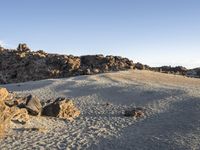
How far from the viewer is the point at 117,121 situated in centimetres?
2088

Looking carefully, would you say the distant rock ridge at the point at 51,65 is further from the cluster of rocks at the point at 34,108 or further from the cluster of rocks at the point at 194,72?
the cluster of rocks at the point at 34,108

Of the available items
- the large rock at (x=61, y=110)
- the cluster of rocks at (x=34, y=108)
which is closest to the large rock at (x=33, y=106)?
the cluster of rocks at (x=34, y=108)

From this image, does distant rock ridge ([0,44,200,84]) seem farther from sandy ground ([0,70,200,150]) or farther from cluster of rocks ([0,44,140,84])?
sandy ground ([0,70,200,150])

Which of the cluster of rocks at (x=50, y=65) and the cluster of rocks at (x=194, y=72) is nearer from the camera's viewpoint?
the cluster of rocks at (x=50, y=65)

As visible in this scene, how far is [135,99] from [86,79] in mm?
9528

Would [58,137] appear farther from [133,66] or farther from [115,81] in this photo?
[133,66]

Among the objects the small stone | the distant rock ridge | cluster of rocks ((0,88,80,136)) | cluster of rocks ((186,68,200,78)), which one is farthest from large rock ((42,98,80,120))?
cluster of rocks ((186,68,200,78))

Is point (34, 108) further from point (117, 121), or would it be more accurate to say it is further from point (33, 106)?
point (117, 121)

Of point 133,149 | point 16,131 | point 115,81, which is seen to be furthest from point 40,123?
point 115,81

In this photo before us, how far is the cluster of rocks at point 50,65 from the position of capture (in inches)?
1677

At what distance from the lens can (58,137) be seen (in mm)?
17375

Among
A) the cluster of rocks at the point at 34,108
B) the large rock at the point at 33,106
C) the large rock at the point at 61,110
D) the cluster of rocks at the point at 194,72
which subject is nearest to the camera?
the cluster of rocks at the point at 34,108

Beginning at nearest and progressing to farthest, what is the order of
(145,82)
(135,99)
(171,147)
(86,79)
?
(171,147), (135,99), (145,82), (86,79)

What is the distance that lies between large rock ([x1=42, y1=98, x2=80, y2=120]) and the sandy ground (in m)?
0.61
